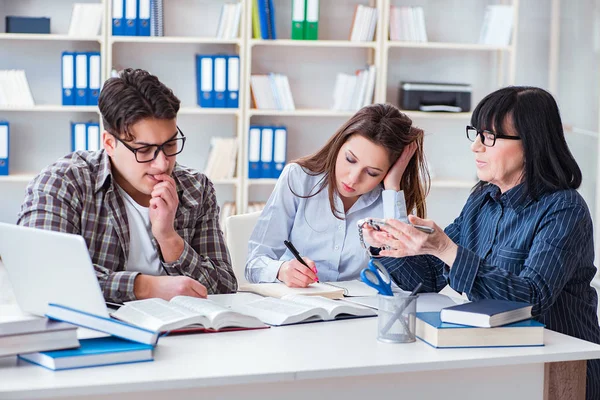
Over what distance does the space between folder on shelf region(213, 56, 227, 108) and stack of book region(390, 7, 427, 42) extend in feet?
3.29

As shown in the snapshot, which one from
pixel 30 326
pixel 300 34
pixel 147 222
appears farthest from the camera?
pixel 300 34

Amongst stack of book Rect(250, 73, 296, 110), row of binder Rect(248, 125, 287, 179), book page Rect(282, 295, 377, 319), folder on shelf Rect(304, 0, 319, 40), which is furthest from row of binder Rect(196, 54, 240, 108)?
book page Rect(282, 295, 377, 319)

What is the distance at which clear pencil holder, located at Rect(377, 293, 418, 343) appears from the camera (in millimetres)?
1547

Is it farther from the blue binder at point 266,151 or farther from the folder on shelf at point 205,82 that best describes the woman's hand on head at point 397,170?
the folder on shelf at point 205,82

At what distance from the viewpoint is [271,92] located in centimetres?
459

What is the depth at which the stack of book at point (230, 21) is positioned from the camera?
4.47 m

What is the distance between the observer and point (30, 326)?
53.0 inches

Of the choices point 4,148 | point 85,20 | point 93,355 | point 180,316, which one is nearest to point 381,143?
point 180,316

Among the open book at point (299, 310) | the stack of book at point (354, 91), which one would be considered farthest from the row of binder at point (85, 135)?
the open book at point (299, 310)

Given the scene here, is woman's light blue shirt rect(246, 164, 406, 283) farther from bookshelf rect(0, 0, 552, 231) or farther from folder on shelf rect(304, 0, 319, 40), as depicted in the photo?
folder on shelf rect(304, 0, 319, 40)

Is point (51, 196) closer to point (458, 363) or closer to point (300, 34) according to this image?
point (458, 363)

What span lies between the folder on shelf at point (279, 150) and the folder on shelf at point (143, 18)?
3.05 feet

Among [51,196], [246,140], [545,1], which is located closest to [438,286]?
[51,196]

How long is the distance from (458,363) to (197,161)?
3521mm
